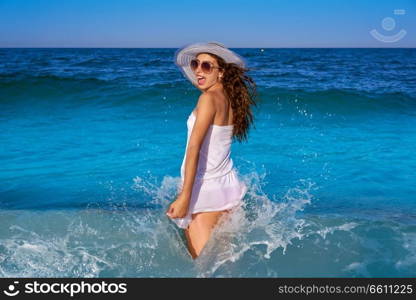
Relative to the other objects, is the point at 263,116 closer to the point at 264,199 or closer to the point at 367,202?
the point at 367,202

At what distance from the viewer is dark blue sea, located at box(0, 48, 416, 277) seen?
3.42 meters

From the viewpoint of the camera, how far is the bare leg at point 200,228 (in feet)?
9.82

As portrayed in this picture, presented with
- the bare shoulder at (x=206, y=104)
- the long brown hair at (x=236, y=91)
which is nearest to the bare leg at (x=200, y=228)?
the long brown hair at (x=236, y=91)

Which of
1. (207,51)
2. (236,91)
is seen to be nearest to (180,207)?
(236,91)

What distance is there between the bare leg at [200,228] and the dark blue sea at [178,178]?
0.20ft

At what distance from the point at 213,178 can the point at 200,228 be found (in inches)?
13.6

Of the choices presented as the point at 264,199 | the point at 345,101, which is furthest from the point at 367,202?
the point at 345,101

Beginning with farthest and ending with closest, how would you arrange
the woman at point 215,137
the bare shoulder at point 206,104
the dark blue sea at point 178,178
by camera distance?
the dark blue sea at point 178,178 → the woman at point 215,137 → the bare shoulder at point 206,104

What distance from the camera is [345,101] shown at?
1301 centimetres

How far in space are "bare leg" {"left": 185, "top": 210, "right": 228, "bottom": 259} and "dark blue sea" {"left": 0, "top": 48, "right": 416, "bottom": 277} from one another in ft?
0.20

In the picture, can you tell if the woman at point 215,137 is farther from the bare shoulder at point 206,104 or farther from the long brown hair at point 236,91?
the bare shoulder at point 206,104

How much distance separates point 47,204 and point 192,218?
9.45 ft

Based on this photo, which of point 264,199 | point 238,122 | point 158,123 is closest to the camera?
point 238,122

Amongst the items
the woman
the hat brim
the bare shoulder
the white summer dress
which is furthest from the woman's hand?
the hat brim
